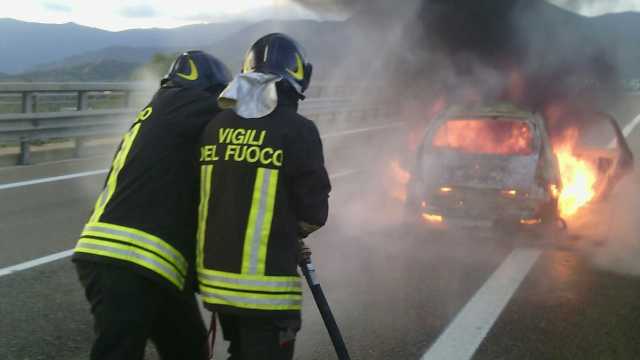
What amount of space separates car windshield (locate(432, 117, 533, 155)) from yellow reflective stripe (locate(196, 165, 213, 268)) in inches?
230

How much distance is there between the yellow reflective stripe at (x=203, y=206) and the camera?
2.71 metres

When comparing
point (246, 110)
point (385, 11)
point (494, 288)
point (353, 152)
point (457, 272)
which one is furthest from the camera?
point (385, 11)

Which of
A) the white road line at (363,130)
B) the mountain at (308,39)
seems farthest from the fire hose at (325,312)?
the white road line at (363,130)

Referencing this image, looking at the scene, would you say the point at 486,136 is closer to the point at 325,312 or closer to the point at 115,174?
the point at 325,312

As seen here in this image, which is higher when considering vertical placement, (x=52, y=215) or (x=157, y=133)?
(x=157, y=133)

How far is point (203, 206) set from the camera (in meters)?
2.73

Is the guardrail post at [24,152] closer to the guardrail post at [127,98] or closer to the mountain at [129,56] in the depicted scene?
the mountain at [129,56]

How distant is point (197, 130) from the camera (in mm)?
2871

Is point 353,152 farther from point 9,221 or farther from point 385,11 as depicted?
point 9,221

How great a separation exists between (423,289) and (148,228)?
145 inches

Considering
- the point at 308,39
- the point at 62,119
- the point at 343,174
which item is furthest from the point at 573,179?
the point at 62,119

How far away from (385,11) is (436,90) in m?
3.12

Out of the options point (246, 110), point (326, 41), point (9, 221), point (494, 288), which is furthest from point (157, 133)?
point (326, 41)

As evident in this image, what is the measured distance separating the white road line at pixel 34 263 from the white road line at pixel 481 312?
3.70 metres
